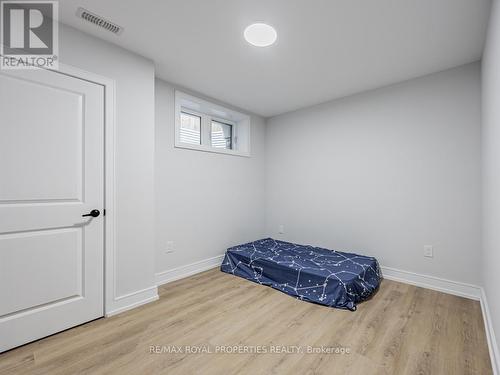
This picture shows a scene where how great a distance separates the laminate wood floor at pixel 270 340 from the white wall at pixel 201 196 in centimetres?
79

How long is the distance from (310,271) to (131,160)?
2.09 metres

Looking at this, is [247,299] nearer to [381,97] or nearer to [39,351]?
[39,351]

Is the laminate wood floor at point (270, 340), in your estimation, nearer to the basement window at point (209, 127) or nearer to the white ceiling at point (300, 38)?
the basement window at point (209, 127)

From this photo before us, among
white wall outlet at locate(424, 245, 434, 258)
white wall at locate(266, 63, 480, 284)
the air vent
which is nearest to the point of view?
the air vent

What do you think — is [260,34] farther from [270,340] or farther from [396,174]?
[270,340]

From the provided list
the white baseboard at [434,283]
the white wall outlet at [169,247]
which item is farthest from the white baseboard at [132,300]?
the white baseboard at [434,283]

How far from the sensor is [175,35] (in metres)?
1.99

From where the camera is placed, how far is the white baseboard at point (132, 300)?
2.06m

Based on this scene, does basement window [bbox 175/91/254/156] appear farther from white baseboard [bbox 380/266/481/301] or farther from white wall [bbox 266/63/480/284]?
white baseboard [bbox 380/266/481/301]

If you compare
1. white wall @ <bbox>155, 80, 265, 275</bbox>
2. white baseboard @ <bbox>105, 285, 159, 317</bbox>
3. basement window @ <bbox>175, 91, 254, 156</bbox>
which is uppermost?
basement window @ <bbox>175, 91, 254, 156</bbox>

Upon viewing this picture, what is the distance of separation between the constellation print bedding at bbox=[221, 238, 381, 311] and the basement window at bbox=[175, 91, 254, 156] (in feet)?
5.08

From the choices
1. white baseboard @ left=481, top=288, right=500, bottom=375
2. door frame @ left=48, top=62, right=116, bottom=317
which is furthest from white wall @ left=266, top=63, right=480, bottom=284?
door frame @ left=48, top=62, right=116, bottom=317

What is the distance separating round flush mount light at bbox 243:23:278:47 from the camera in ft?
6.17

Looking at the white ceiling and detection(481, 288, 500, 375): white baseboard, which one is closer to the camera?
detection(481, 288, 500, 375): white baseboard
